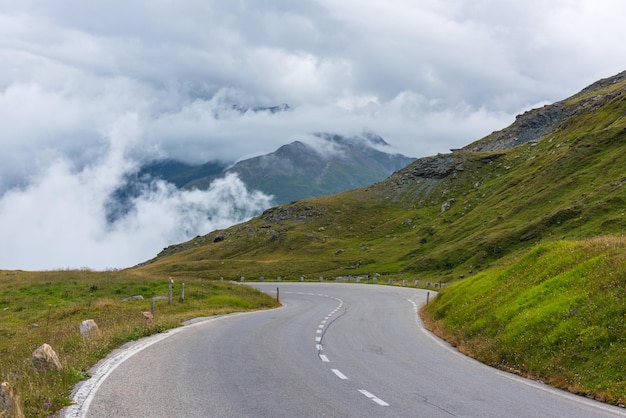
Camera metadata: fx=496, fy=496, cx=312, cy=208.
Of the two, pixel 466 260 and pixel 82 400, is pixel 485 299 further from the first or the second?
pixel 466 260

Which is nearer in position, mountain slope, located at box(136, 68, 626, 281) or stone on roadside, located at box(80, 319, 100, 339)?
stone on roadside, located at box(80, 319, 100, 339)

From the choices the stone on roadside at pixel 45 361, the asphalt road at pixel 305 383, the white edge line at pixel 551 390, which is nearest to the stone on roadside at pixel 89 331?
the asphalt road at pixel 305 383

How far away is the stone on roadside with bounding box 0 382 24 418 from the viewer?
722 cm

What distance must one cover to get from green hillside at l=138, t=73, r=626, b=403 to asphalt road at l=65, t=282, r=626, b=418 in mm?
1610

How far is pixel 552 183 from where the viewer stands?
91.5 metres

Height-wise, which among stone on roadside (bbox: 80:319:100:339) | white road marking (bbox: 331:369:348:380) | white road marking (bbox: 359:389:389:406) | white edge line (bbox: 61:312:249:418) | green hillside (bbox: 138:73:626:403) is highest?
green hillside (bbox: 138:73:626:403)

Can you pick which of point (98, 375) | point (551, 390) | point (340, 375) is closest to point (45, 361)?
point (98, 375)

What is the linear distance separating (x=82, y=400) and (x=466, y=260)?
73.2m

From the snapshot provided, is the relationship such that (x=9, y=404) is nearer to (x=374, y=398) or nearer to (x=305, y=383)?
(x=305, y=383)

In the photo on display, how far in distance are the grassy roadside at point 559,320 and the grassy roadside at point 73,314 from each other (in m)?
10.9

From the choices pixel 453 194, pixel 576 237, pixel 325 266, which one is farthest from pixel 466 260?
pixel 453 194

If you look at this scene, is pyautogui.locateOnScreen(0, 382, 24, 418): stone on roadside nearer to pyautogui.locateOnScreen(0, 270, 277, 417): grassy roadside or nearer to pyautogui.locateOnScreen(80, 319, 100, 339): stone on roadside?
pyautogui.locateOnScreen(0, 270, 277, 417): grassy roadside

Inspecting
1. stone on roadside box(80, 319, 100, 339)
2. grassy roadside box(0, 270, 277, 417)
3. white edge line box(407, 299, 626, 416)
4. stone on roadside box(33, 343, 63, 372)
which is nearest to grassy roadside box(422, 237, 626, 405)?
white edge line box(407, 299, 626, 416)

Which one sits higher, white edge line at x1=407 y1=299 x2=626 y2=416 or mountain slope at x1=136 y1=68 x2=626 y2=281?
mountain slope at x1=136 y1=68 x2=626 y2=281
